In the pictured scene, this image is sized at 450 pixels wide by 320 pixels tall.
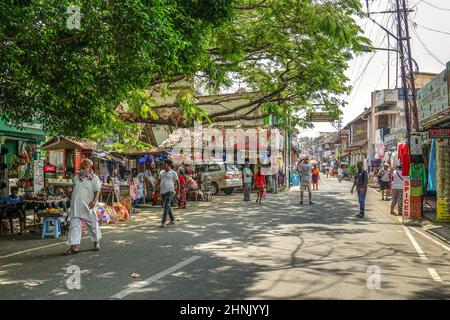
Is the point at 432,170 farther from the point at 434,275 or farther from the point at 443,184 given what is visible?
the point at 434,275

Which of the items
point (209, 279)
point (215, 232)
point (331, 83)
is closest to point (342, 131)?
point (331, 83)

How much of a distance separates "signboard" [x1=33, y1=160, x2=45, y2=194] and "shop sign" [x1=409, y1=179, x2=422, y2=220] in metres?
13.6

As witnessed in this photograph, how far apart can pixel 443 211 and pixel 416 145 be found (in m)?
2.40

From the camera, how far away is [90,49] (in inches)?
334

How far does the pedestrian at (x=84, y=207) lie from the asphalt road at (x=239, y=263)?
0.38m

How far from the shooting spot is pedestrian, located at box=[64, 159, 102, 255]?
352 inches

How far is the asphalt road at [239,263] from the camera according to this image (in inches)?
235

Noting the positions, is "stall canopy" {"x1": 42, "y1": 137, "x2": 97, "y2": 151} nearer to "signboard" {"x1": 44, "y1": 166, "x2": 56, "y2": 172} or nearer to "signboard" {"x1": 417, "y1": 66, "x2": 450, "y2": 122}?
"signboard" {"x1": 44, "y1": 166, "x2": 56, "y2": 172}

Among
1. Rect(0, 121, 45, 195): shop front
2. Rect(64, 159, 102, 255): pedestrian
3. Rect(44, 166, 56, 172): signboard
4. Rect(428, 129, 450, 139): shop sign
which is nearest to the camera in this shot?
Rect(64, 159, 102, 255): pedestrian

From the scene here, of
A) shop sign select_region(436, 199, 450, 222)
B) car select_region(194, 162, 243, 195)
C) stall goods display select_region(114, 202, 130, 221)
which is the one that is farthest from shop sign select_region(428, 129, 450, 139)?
car select_region(194, 162, 243, 195)

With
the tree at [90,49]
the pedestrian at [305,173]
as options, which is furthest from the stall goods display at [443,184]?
the tree at [90,49]

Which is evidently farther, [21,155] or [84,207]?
[21,155]

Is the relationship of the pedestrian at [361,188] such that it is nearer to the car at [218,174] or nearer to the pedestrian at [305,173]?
the pedestrian at [305,173]

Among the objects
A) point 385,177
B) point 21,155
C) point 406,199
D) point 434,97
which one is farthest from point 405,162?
point 21,155
